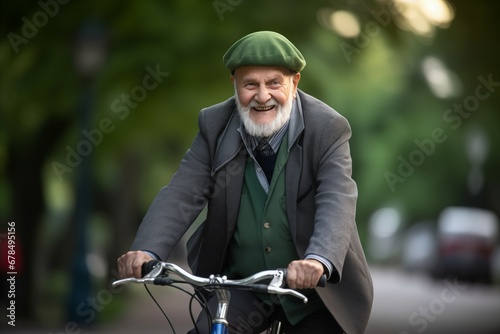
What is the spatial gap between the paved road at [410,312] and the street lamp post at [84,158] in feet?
1.97

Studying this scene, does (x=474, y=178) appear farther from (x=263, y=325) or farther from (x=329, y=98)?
(x=263, y=325)

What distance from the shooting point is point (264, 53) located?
4.74 m

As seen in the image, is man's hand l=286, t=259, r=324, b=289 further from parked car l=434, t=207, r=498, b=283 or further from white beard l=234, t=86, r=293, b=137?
parked car l=434, t=207, r=498, b=283

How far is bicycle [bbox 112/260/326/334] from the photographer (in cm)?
424

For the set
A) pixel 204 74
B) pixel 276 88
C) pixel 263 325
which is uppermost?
pixel 204 74

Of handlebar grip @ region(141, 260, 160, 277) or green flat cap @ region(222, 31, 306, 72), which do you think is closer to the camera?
handlebar grip @ region(141, 260, 160, 277)

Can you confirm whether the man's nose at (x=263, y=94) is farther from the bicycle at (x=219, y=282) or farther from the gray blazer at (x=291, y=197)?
the bicycle at (x=219, y=282)

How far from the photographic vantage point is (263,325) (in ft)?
16.3

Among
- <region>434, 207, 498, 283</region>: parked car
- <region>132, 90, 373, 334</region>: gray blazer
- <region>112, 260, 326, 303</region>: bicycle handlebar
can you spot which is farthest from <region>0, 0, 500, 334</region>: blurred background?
<region>112, 260, 326, 303</region>: bicycle handlebar

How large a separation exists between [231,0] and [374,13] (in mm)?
2287

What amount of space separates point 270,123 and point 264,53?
297 mm

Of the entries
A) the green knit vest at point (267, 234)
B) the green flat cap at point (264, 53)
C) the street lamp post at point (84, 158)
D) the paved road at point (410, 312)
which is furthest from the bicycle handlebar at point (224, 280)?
the street lamp post at point (84, 158)

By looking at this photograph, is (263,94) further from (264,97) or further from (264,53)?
(264,53)

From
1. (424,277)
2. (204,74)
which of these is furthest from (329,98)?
(424,277)
